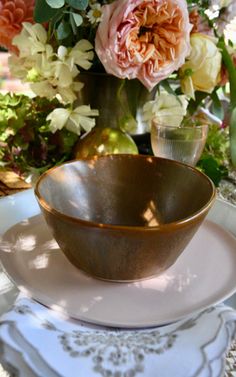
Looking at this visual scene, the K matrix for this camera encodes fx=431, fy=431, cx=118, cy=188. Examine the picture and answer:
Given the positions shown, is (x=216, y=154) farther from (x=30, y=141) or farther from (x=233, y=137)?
(x=30, y=141)

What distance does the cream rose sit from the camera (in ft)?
1.96

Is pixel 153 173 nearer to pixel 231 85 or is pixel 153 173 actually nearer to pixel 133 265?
pixel 133 265

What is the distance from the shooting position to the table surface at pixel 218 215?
0.32 meters

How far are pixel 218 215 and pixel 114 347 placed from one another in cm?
23

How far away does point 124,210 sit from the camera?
1.50ft

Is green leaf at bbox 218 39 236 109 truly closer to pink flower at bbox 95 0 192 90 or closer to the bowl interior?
pink flower at bbox 95 0 192 90

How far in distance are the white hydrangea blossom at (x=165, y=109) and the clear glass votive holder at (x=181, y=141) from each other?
0.04m

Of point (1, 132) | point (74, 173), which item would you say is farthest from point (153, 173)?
point (1, 132)

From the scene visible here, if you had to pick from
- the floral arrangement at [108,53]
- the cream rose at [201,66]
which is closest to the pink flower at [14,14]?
the floral arrangement at [108,53]

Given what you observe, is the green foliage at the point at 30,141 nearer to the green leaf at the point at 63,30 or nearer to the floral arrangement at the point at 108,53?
the floral arrangement at the point at 108,53

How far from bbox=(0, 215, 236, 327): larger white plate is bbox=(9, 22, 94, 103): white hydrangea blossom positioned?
0.25m

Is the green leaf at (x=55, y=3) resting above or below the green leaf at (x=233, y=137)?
above

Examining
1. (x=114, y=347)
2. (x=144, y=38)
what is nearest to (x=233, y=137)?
(x=144, y=38)

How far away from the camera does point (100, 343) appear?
28 cm
